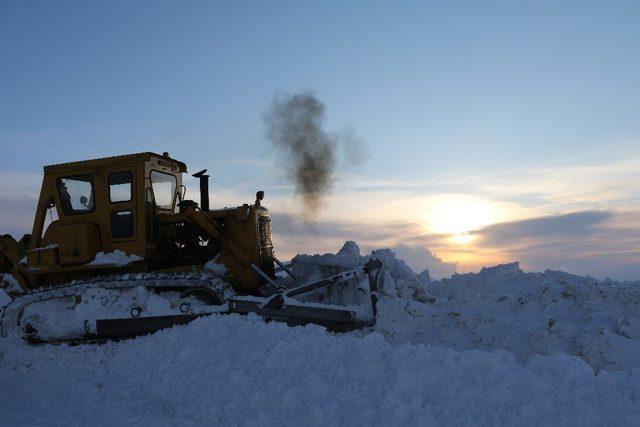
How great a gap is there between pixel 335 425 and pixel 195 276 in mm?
5323

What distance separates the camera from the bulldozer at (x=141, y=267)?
9.21 metres

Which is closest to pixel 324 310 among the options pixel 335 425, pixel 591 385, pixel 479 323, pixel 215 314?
pixel 215 314

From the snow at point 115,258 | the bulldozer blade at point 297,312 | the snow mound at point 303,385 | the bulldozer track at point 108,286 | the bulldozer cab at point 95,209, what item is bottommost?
the snow mound at point 303,385

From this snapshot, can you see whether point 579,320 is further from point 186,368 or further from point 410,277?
point 186,368

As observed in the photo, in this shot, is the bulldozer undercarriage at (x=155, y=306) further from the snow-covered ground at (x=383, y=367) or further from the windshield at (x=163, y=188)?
the windshield at (x=163, y=188)

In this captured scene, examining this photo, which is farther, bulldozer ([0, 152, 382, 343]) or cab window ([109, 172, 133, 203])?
cab window ([109, 172, 133, 203])

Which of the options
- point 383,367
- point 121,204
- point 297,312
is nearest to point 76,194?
point 121,204

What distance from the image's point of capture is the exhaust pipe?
10.9 meters

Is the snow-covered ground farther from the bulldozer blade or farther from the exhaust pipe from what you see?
the exhaust pipe

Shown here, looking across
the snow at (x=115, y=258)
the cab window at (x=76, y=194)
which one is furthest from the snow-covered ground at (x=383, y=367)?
the cab window at (x=76, y=194)

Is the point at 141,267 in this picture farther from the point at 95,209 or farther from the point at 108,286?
the point at 95,209

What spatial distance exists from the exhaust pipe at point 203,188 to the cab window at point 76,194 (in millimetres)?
1924

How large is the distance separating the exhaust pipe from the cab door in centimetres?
130

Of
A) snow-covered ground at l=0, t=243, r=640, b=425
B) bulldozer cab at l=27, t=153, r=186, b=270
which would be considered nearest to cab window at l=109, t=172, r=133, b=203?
bulldozer cab at l=27, t=153, r=186, b=270
